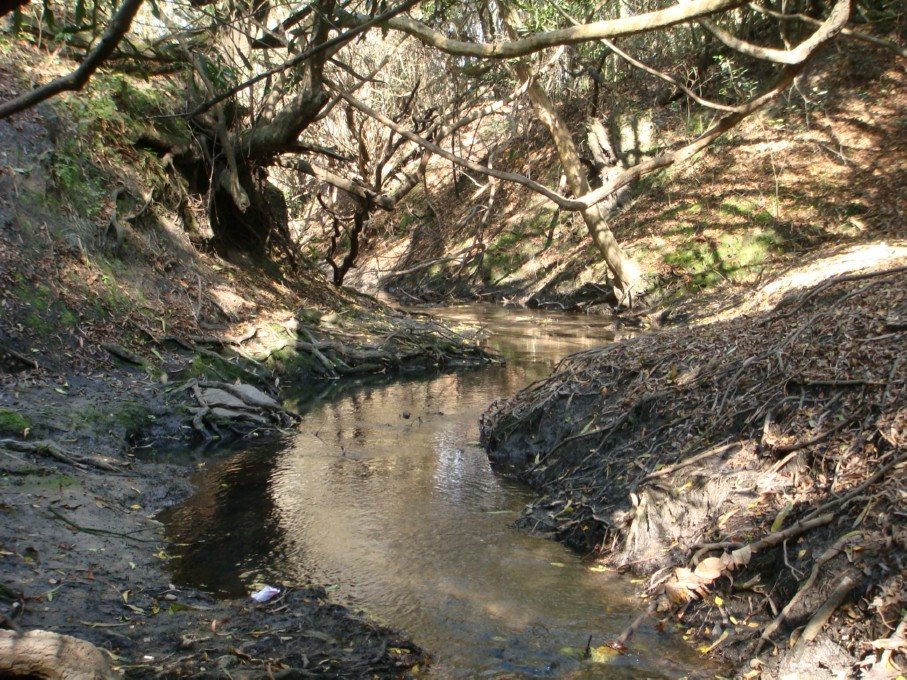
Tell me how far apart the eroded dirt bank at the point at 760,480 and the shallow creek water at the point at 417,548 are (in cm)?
35

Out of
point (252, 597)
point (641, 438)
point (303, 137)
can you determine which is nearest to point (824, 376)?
point (641, 438)

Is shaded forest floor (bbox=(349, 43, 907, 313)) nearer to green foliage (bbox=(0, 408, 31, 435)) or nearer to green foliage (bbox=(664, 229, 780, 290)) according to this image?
green foliage (bbox=(664, 229, 780, 290))

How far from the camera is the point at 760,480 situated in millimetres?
4840

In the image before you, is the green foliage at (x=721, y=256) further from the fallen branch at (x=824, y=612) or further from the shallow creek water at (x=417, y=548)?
the fallen branch at (x=824, y=612)

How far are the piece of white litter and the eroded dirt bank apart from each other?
7.17ft

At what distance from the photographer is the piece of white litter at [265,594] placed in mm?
4855

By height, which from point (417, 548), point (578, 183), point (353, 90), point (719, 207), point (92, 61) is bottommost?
point (417, 548)

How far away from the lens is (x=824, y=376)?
5168 mm

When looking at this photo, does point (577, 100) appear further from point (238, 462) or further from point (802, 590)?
point (802, 590)

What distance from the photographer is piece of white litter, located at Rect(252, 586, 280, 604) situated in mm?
4855

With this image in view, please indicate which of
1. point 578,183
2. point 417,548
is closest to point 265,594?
point 417,548

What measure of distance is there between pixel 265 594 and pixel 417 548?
1365 millimetres

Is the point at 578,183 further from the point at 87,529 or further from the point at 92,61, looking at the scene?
the point at 92,61

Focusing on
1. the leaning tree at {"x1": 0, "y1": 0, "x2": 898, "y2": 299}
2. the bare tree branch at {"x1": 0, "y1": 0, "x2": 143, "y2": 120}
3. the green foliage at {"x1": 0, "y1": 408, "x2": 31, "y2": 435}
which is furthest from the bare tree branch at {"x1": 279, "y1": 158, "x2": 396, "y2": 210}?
the bare tree branch at {"x1": 0, "y1": 0, "x2": 143, "y2": 120}
